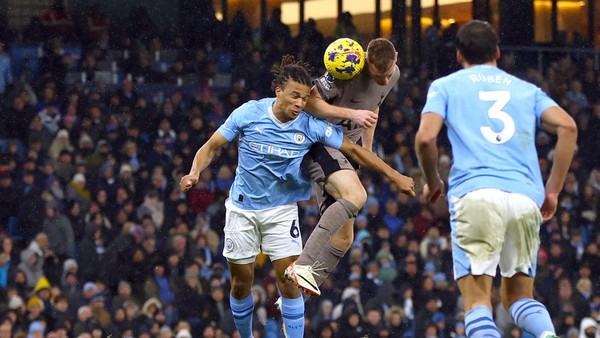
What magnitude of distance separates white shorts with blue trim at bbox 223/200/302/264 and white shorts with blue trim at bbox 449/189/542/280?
2.89 m

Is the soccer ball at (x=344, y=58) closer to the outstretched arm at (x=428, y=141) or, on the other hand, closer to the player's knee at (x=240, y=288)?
the player's knee at (x=240, y=288)

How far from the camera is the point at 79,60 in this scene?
20266mm

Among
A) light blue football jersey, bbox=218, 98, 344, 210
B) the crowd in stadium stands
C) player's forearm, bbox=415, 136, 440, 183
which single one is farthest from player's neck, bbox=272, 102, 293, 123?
the crowd in stadium stands

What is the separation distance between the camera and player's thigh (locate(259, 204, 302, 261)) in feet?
31.9

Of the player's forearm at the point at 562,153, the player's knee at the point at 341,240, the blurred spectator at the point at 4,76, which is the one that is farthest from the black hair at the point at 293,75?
the blurred spectator at the point at 4,76

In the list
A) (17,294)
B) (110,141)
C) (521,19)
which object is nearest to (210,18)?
(110,141)

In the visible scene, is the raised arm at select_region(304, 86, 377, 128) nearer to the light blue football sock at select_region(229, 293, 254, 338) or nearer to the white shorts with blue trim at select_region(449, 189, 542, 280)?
the light blue football sock at select_region(229, 293, 254, 338)

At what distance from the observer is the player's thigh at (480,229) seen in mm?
6863

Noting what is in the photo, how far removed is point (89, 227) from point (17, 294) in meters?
1.72

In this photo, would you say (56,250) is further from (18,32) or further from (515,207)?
(515,207)

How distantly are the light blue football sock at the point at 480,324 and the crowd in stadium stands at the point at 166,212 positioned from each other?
8.72 metres

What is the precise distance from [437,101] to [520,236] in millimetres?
862

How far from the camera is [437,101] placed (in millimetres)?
6934

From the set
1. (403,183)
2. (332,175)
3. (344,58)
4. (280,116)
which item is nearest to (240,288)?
(332,175)
